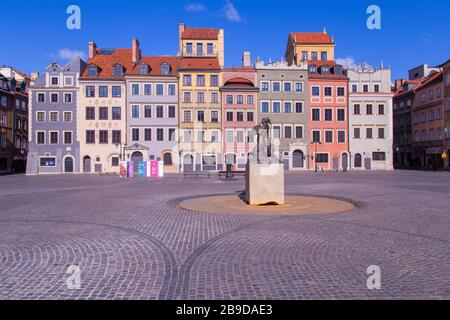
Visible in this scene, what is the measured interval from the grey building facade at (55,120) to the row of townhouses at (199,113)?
0.46ft

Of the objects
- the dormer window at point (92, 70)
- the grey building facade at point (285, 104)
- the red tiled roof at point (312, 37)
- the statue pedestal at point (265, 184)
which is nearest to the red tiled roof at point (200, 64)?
the grey building facade at point (285, 104)

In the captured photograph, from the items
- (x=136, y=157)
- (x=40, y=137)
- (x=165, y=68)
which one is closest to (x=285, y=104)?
(x=165, y=68)

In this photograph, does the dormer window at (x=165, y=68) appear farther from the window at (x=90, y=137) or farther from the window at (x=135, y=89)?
the window at (x=90, y=137)

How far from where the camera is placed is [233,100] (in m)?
51.1

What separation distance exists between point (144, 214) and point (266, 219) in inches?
166

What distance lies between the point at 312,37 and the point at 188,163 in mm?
30552

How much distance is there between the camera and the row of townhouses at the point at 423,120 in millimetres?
51125

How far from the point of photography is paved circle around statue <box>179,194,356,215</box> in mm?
12500

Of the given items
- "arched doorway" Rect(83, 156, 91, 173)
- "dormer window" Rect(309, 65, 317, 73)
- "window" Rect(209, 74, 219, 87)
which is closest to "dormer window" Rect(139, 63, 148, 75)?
"window" Rect(209, 74, 219, 87)

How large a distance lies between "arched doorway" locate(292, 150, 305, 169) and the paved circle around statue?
36963 mm

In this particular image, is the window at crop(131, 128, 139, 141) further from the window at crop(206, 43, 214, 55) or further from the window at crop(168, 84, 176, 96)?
the window at crop(206, 43, 214, 55)
